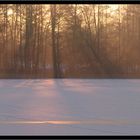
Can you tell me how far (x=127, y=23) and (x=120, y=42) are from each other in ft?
5.38

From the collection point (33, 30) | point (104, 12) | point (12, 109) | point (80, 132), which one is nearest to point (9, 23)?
point (33, 30)

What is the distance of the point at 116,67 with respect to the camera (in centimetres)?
3238

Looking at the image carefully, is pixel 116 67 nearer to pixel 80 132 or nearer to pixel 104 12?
pixel 104 12

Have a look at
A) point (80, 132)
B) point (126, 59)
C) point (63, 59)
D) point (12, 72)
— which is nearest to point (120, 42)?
point (126, 59)

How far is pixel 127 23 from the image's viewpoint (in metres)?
33.7

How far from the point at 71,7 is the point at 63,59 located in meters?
4.73

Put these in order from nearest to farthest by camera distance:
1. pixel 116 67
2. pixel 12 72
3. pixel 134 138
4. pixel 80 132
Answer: pixel 134 138, pixel 80 132, pixel 12 72, pixel 116 67

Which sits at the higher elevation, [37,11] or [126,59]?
[37,11]

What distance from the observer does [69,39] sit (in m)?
33.5

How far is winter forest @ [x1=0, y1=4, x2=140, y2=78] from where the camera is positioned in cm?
3225

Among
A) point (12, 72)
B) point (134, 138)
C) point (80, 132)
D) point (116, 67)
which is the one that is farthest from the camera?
point (116, 67)

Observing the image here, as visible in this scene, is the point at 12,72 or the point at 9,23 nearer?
the point at 12,72

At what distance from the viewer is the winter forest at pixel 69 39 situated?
3225 centimetres

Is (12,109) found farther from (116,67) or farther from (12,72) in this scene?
(116,67)
